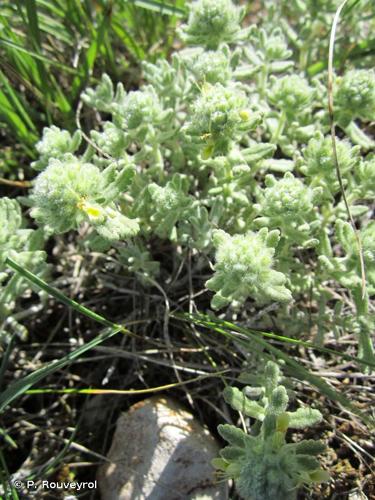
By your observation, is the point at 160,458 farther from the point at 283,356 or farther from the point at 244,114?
the point at 244,114

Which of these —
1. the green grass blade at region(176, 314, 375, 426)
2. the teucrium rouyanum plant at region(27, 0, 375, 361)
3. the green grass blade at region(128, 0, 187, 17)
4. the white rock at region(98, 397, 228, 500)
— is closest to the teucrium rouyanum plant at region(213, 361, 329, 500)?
the green grass blade at region(176, 314, 375, 426)

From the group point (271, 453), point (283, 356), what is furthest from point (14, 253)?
point (271, 453)

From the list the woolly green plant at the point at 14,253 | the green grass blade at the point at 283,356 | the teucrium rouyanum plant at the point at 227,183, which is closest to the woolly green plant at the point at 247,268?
the teucrium rouyanum plant at the point at 227,183

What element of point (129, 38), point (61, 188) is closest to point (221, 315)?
point (61, 188)

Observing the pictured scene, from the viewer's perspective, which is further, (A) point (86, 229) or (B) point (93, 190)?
(A) point (86, 229)

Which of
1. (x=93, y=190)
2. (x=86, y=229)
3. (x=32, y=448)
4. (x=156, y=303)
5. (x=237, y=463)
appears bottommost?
(x=32, y=448)

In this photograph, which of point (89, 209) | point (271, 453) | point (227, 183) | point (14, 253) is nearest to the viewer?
point (271, 453)

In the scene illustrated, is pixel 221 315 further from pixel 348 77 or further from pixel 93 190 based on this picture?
pixel 348 77
